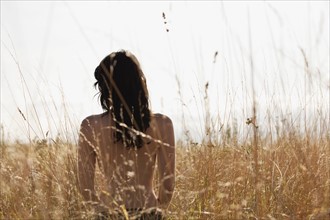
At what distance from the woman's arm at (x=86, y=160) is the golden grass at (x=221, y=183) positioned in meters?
0.11

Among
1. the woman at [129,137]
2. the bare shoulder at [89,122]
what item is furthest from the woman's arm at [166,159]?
the bare shoulder at [89,122]

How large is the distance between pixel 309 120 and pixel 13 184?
1866mm

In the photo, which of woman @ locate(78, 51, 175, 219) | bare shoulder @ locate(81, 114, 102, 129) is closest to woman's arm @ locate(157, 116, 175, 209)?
woman @ locate(78, 51, 175, 219)

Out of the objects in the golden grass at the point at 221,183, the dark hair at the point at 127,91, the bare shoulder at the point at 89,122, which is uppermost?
the dark hair at the point at 127,91

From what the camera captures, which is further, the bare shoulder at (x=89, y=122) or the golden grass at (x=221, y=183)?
the golden grass at (x=221, y=183)

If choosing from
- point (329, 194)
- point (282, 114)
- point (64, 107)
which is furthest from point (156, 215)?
point (282, 114)

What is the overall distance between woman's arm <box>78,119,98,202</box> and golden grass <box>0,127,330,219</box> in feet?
0.36

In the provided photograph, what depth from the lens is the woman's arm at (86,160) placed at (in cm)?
241

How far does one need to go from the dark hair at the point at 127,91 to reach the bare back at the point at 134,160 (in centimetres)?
4

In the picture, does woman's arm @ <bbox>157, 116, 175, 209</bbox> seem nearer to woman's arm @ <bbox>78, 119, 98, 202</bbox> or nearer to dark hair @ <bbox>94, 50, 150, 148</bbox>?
dark hair @ <bbox>94, 50, 150, 148</bbox>

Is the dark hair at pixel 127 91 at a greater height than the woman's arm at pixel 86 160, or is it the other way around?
the dark hair at pixel 127 91

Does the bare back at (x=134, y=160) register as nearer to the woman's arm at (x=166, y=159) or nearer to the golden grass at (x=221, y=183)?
the woman's arm at (x=166, y=159)

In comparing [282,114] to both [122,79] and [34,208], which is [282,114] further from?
[34,208]

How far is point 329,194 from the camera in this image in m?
2.52
